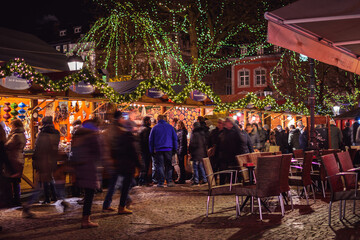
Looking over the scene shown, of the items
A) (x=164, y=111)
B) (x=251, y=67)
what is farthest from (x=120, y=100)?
(x=251, y=67)

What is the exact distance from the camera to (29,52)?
22.6m

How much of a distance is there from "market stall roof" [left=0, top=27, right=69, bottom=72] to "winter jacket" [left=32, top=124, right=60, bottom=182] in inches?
421

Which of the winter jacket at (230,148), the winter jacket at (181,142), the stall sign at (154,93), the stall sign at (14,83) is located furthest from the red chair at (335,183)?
the stall sign at (154,93)

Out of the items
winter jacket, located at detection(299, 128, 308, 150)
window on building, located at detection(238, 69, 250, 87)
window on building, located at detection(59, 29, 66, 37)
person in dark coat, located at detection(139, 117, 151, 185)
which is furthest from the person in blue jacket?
window on building, located at detection(59, 29, 66, 37)

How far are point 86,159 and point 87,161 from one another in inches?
1.4

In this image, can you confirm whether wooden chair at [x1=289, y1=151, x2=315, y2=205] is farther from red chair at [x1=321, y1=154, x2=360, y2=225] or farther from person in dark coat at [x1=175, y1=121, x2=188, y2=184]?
person in dark coat at [x1=175, y1=121, x2=188, y2=184]

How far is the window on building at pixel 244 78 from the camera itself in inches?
2217

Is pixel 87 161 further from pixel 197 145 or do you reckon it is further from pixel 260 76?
pixel 260 76

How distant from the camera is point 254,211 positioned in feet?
29.2

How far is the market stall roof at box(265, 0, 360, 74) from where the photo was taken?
5.23m

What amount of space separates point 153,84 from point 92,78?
2343 millimetres

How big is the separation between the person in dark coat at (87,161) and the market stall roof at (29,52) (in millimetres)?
12820

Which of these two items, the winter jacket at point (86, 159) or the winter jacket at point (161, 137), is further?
the winter jacket at point (161, 137)

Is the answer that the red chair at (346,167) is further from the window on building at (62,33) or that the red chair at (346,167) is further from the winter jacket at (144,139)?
the window on building at (62,33)
